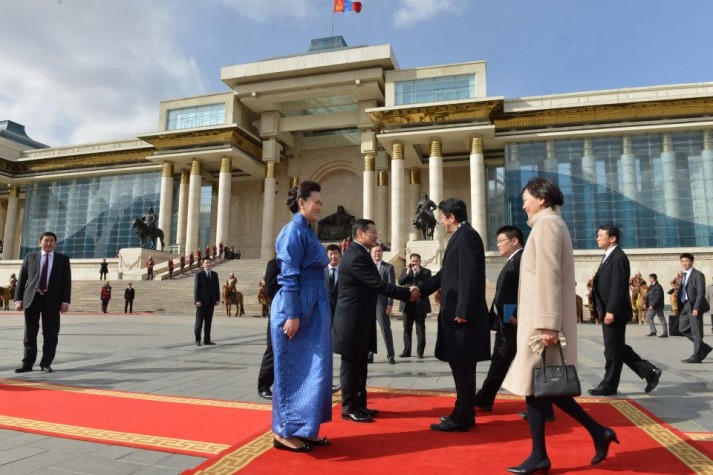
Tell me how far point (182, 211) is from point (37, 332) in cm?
2954

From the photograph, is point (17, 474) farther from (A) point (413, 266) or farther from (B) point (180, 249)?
(B) point (180, 249)

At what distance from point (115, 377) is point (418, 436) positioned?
404cm

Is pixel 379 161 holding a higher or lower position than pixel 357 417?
higher

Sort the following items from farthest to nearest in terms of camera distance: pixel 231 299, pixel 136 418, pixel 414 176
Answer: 1. pixel 414 176
2. pixel 231 299
3. pixel 136 418

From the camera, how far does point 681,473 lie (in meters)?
2.77

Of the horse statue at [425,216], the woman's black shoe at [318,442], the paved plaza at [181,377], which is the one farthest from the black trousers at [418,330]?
the horse statue at [425,216]

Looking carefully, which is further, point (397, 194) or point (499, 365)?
point (397, 194)

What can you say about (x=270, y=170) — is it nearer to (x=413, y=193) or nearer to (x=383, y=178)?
(x=383, y=178)

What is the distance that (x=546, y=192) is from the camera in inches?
120

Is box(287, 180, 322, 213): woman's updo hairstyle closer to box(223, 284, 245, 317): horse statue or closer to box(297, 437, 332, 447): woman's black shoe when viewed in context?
box(297, 437, 332, 447): woman's black shoe

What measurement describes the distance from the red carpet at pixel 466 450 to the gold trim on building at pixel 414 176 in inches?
1177

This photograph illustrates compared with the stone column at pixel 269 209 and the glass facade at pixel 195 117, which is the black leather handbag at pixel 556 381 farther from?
the glass facade at pixel 195 117

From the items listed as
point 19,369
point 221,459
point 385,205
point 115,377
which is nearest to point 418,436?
point 221,459

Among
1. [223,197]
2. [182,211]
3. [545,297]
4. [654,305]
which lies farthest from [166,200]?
[545,297]
